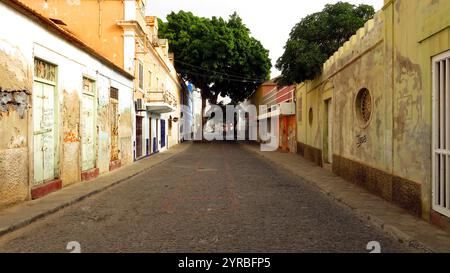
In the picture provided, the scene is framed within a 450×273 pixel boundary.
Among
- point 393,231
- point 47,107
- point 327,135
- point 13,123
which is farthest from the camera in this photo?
point 327,135

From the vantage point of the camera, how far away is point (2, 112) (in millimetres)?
7457

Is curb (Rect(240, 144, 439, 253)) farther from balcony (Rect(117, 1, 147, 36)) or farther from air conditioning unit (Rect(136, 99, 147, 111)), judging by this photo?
balcony (Rect(117, 1, 147, 36))

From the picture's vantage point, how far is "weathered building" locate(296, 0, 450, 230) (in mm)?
6234

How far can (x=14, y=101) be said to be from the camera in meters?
7.91

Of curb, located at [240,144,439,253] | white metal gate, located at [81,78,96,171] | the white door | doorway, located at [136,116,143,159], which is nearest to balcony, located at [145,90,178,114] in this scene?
doorway, located at [136,116,143,159]

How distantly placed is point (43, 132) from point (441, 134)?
27.2 feet

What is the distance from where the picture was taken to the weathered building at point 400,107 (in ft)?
20.5

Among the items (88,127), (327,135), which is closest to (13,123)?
(88,127)

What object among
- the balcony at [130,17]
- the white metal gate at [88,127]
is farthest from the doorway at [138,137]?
the white metal gate at [88,127]

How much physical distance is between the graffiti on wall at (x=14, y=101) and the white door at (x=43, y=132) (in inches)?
30.9

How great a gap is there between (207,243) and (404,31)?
18.2 feet

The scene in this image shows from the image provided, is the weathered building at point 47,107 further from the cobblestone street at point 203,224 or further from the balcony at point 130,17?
the balcony at point 130,17

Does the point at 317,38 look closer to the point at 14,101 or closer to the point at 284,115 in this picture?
the point at 284,115

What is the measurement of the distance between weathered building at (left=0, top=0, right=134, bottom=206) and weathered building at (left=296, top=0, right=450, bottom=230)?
7431 millimetres
